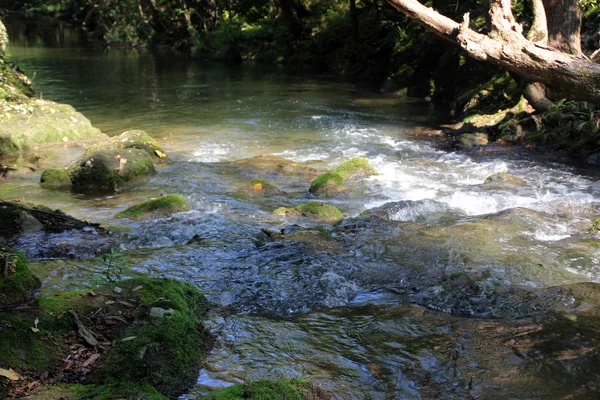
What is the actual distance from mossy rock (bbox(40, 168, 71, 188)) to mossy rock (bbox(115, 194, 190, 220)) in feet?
7.82

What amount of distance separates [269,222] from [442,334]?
3961 millimetres

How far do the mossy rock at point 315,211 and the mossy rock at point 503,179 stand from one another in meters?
3.30

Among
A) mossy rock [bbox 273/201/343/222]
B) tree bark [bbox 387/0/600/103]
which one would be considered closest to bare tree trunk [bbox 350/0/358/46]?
tree bark [bbox 387/0/600/103]

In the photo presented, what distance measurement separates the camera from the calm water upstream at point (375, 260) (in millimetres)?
3893

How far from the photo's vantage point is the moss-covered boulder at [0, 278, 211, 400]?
2941mm

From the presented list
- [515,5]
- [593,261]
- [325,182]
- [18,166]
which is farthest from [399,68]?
[593,261]

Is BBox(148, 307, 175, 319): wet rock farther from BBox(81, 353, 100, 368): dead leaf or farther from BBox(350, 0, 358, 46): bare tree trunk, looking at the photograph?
BBox(350, 0, 358, 46): bare tree trunk

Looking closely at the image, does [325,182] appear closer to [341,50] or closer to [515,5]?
[515,5]

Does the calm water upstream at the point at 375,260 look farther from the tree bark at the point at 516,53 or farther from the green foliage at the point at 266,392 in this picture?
the tree bark at the point at 516,53

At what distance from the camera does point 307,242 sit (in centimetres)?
643

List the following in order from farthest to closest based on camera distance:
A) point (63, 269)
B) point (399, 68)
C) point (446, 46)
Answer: point (399, 68) < point (446, 46) < point (63, 269)

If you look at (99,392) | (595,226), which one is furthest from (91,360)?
(595,226)

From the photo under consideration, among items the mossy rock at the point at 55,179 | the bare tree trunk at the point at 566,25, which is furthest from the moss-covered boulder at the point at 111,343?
the bare tree trunk at the point at 566,25

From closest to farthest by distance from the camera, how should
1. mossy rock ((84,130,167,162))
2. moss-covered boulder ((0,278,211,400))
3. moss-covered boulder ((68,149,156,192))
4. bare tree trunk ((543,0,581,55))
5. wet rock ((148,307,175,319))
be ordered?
1. moss-covered boulder ((0,278,211,400))
2. wet rock ((148,307,175,319))
3. moss-covered boulder ((68,149,156,192))
4. bare tree trunk ((543,0,581,55))
5. mossy rock ((84,130,167,162))
